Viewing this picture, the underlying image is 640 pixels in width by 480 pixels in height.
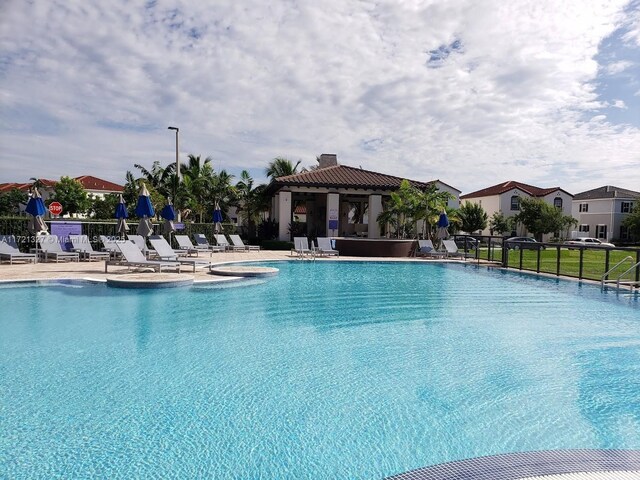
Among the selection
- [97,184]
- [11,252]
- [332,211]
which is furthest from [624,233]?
[97,184]

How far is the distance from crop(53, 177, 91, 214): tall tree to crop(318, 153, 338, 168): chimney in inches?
1394

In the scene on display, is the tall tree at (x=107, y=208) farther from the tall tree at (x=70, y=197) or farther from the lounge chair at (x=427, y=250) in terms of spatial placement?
the lounge chair at (x=427, y=250)

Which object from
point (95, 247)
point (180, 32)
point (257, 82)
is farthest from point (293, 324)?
point (95, 247)

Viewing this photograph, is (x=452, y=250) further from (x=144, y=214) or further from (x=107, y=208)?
(x=107, y=208)

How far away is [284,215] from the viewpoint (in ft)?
92.4

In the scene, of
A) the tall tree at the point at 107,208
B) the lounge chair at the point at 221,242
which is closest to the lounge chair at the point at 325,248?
the lounge chair at the point at 221,242

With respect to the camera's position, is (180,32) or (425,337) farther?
(180,32)

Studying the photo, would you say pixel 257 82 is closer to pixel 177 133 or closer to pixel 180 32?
pixel 180 32

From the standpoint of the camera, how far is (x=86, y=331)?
7.48 metres

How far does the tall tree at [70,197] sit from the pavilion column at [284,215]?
37.1 m

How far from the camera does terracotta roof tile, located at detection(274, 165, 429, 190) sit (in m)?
27.3

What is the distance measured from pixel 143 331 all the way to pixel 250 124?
60.2ft

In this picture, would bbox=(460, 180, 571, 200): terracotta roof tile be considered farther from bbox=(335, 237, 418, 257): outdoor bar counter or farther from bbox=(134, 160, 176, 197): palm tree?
bbox=(134, 160, 176, 197): palm tree

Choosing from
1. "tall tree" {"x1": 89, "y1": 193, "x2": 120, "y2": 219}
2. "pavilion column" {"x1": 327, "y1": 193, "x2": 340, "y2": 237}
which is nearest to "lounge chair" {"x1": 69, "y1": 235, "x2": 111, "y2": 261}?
"pavilion column" {"x1": 327, "y1": 193, "x2": 340, "y2": 237}
